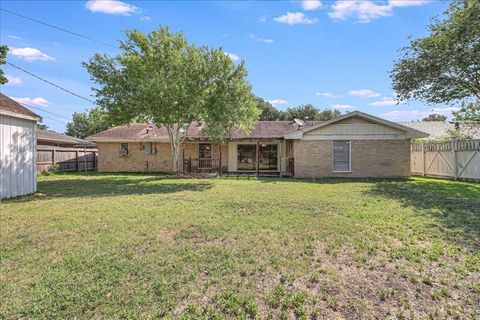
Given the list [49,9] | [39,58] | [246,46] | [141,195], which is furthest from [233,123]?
[39,58]

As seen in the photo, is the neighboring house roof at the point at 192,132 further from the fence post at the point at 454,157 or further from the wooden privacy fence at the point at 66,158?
the fence post at the point at 454,157

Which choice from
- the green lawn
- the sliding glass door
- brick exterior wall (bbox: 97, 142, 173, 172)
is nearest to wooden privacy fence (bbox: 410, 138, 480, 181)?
the green lawn

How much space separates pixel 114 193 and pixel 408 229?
9474mm

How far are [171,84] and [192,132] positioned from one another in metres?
7.86

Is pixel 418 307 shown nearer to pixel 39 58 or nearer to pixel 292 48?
pixel 292 48

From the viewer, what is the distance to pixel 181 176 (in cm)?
1686

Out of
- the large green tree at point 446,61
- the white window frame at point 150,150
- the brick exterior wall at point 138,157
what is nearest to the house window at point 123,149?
the brick exterior wall at point 138,157

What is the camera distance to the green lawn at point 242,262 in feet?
10.8

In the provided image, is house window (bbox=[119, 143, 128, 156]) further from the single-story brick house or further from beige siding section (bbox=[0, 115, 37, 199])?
beige siding section (bbox=[0, 115, 37, 199])

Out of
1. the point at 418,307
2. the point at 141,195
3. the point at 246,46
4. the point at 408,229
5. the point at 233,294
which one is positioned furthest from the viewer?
the point at 246,46

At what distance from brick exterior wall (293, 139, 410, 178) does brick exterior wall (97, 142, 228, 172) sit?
242 inches

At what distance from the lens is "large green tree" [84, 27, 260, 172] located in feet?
43.9

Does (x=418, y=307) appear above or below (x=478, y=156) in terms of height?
below

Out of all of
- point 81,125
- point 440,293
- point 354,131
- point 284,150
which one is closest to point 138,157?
point 284,150
